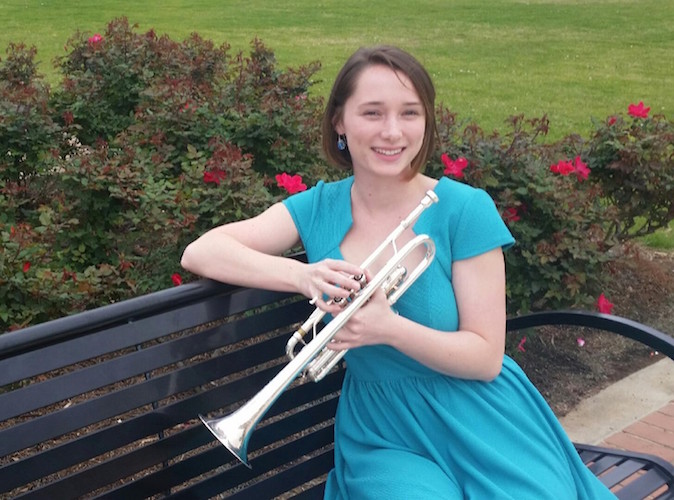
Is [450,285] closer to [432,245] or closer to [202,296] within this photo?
[432,245]

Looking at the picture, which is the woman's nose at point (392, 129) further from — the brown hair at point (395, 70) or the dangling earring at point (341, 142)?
the dangling earring at point (341, 142)

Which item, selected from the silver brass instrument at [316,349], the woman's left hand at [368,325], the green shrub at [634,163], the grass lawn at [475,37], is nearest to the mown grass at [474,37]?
the grass lawn at [475,37]

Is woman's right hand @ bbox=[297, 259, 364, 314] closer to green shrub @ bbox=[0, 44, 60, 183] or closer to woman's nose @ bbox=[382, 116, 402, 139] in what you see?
woman's nose @ bbox=[382, 116, 402, 139]

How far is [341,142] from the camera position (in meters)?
2.46

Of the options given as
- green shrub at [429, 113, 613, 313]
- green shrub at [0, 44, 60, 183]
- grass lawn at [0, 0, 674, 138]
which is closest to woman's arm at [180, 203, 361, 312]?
green shrub at [429, 113, 613, 313]

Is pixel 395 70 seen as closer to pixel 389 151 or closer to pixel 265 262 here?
pixel 389 151

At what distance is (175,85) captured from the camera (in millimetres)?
4465

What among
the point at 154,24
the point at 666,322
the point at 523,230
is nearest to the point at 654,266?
the point at 666,322

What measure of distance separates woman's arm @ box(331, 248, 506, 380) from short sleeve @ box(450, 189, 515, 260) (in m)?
0.02

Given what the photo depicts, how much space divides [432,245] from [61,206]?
2219 mm

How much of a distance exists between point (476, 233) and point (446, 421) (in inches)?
19.0

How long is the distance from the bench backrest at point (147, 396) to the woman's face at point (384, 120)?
474 millimetres

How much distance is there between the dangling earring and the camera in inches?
96.3

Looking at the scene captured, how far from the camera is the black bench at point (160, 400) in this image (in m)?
1.89
